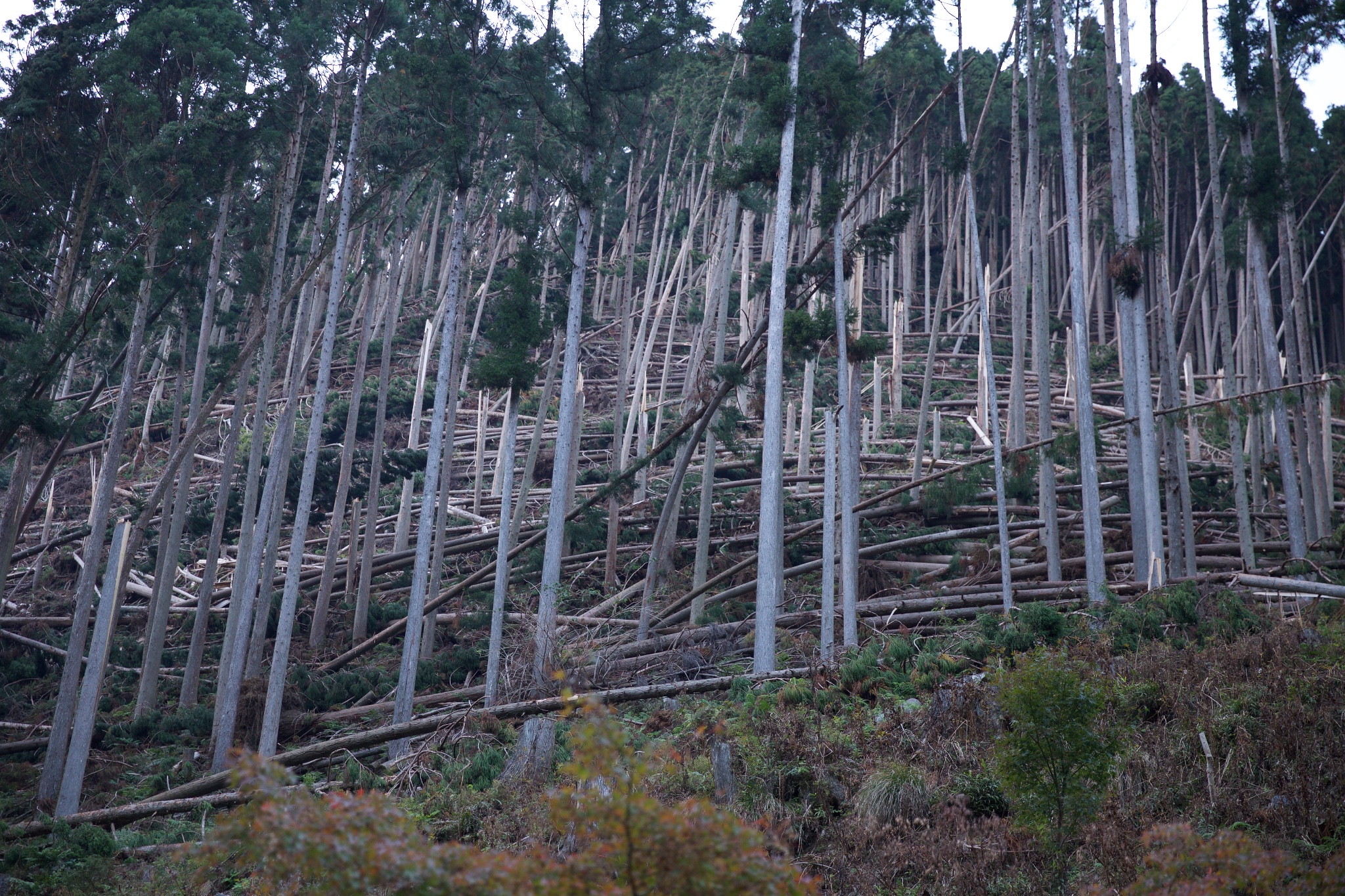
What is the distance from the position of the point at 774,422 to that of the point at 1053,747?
605 cm

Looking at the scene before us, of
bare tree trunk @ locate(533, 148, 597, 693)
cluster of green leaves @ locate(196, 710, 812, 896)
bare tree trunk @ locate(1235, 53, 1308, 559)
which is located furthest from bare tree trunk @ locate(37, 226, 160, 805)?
bare tree trunk @ locate(1235, 53, 1308, 559)

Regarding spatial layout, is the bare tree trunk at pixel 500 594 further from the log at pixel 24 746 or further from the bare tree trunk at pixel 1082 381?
the bare tree trunk at pixel 1082 381

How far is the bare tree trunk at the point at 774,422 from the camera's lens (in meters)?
10.8

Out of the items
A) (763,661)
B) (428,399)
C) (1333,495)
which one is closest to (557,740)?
(763,661)

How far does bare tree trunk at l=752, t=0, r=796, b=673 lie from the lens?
35.6 ft

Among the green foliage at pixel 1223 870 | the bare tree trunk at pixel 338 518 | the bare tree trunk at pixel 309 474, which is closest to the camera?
the green foliage at pixel 1223 870

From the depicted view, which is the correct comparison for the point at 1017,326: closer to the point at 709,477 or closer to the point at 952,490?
the point at 952,490

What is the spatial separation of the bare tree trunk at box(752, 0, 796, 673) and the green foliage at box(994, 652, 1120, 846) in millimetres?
4772

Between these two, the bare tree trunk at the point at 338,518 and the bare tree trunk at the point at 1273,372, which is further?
the bare tree trunk at the point at 338,518

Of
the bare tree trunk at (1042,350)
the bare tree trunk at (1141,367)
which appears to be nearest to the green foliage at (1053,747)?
the bare tree trunk at (1141,367)

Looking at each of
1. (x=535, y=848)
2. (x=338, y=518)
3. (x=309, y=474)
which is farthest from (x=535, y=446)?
(x=535, y=848)

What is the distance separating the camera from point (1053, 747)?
5.94 metres

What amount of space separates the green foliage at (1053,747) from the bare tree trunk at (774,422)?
477 centimetres

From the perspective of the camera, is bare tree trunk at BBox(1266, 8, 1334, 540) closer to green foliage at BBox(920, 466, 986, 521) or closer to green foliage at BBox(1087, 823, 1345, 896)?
green foliage at BBox(920, 466, 986, 521)
